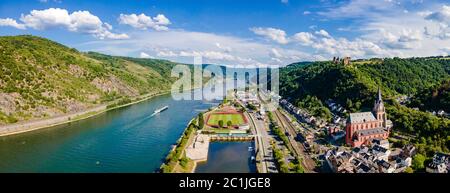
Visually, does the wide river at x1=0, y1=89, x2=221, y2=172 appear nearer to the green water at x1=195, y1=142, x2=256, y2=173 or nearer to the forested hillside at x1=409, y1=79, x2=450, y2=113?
the green water at x1=195, y1=142, x2=256, y2=173

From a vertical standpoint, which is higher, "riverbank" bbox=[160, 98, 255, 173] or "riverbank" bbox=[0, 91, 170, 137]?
"riverbank" bbox=[0, 91, 170, 137]

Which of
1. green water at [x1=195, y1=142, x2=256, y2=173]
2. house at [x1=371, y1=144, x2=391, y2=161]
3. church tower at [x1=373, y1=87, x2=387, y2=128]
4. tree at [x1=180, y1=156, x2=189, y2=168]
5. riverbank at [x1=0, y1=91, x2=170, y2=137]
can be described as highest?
church tower at [x1=373, y1=87, x2=387, y2=128]

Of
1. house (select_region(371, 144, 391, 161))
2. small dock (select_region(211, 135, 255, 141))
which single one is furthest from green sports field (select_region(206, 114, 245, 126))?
house (select_region(371, 144, 391, 161))

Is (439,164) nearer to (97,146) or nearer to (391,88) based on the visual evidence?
(97,146)

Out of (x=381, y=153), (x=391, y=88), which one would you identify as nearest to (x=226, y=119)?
(x=381, y=153)
